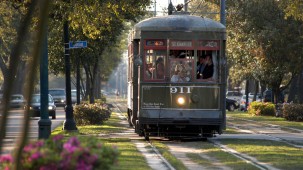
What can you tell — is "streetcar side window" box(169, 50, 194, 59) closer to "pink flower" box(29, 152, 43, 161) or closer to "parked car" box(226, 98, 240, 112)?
"pink flower" box(29, 152, 43, 161)

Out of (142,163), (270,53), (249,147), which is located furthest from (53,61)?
(142,163)

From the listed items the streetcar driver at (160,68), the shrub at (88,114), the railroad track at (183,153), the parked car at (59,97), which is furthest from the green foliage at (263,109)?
the streetcar driver at (160,68)

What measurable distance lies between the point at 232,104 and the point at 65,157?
57.3 m

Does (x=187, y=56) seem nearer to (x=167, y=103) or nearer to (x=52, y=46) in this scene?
(x=167, y=103)

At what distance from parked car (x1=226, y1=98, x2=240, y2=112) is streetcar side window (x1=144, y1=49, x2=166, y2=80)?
42.7 m

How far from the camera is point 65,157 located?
795 centimetres

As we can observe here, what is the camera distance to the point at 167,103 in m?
21.7

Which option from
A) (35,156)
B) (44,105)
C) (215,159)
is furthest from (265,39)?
(35,156)

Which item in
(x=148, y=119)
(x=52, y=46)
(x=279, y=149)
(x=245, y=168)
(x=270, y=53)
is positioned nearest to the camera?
(x=245, y=168)

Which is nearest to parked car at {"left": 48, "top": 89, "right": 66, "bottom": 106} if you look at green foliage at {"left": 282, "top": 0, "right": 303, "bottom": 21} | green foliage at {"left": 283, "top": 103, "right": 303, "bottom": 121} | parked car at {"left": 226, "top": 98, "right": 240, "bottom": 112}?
parked car at {"left": 226, "top": 98, "right": 240, "bottom": 112}

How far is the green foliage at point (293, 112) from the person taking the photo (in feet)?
128

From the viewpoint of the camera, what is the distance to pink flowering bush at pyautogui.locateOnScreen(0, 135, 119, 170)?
791 centimetres

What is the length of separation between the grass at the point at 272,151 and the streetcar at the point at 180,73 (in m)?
1.12

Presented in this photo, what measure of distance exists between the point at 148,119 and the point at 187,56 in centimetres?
219
